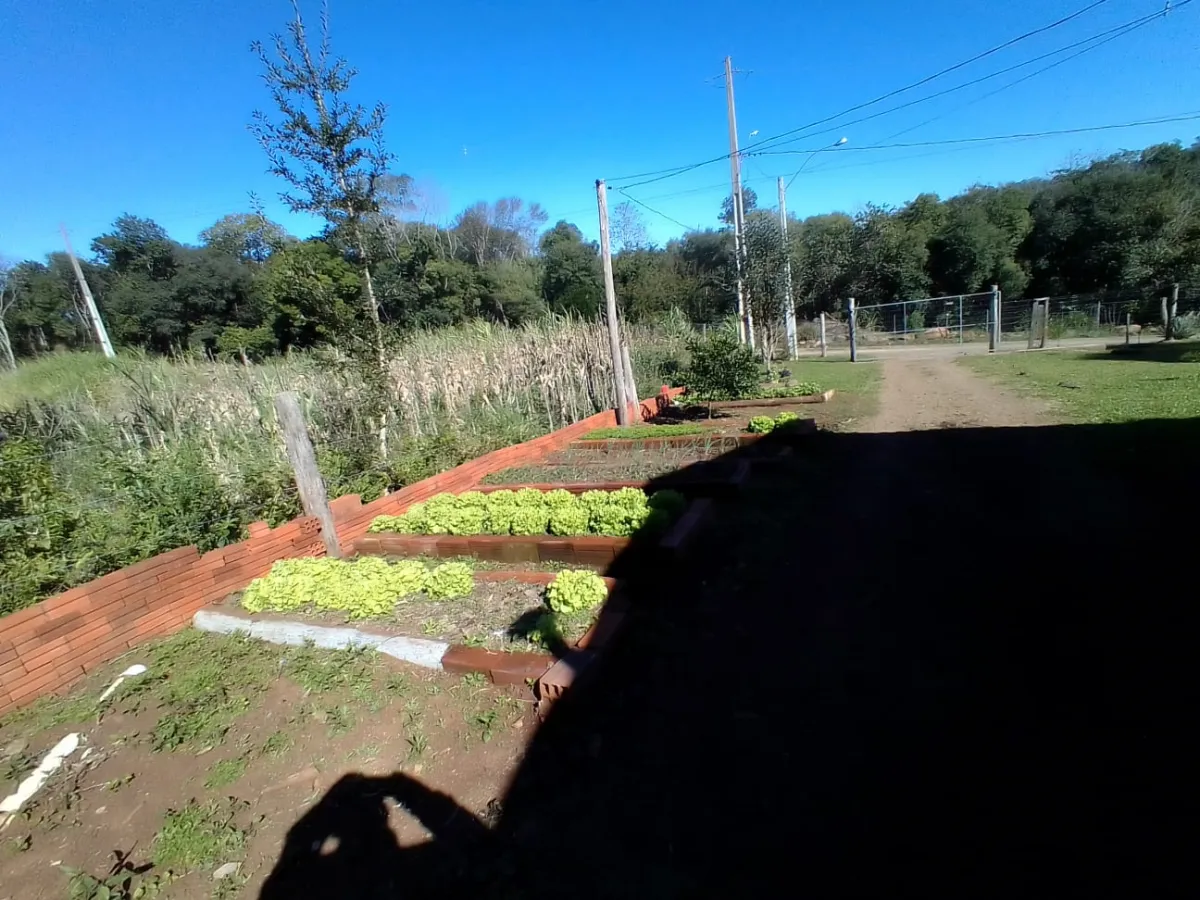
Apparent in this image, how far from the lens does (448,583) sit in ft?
11.9

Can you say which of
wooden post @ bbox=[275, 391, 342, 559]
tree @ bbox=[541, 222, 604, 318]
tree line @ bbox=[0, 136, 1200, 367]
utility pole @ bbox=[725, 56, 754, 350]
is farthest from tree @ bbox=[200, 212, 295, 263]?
wooden post @ bbox=[275, 391, 342, 559]

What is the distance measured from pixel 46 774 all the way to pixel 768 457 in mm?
5938

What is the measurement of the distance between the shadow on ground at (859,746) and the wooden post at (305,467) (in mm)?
2546

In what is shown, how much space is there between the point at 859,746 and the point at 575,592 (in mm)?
1631

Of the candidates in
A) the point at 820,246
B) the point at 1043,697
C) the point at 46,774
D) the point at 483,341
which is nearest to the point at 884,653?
the point at 1043,697

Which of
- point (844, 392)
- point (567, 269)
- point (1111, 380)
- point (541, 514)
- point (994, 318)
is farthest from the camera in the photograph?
point (567, 269)

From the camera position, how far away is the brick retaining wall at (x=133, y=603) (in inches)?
118

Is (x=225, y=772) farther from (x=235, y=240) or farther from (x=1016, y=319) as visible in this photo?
→ (x=235, y=240)

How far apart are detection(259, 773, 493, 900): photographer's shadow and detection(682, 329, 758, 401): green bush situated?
8.47m

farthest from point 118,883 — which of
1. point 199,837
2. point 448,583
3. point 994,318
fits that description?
point 994,318

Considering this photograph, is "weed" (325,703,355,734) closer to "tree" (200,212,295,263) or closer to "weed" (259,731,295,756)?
"weed" (259,731,295,756)

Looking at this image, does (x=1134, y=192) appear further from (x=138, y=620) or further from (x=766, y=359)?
(x=138, y=620)

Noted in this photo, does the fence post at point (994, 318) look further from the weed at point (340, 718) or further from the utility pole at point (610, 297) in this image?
the weed at point (340, 718)

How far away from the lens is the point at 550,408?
9.46 metres
